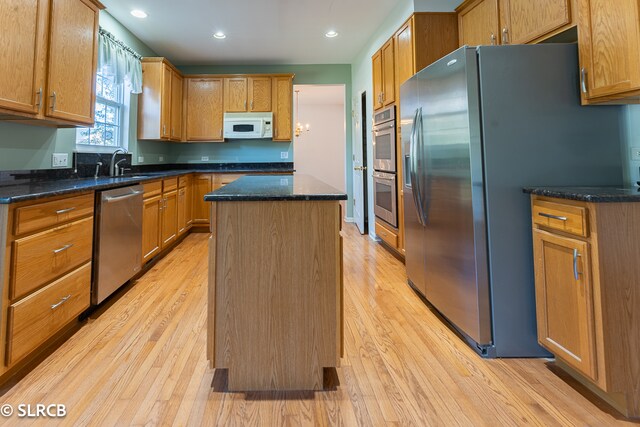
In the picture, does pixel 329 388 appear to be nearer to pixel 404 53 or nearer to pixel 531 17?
pixel 531 17

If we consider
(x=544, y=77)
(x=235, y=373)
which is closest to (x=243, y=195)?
(x=235, y=373)

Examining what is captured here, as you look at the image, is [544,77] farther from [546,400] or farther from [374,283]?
[374,283]

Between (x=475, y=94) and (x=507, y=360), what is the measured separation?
55.4 inches

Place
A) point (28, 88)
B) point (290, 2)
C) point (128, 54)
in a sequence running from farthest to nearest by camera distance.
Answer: point (128, 54), point (290, 2), point (28, 88)

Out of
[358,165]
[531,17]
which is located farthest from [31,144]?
[358,165]

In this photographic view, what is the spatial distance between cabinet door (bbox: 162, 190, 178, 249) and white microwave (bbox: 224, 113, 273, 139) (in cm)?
152

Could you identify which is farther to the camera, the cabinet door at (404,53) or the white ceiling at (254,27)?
the white ceiling at (254,27)

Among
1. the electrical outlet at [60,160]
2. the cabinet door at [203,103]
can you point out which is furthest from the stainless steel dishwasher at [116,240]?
the cabinet door at [203,103]

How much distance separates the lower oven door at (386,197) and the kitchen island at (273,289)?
207 cm

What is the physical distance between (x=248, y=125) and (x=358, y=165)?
1.84 metres

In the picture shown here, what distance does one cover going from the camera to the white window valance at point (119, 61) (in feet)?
10.4

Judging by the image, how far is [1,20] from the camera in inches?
62.4

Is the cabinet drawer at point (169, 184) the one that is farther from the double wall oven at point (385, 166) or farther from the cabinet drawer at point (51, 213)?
the double wall oven at point (385, 166)

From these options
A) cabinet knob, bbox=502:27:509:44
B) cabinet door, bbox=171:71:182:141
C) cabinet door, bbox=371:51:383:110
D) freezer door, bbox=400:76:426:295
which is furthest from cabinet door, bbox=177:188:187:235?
cabinet knob, bbox=502:27:509:44
